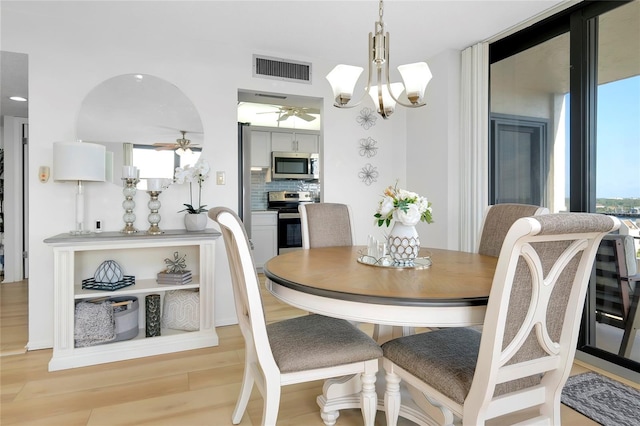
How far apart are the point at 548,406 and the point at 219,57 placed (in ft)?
10.5

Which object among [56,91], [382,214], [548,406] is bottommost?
[548,406]

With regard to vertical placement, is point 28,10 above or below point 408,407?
above

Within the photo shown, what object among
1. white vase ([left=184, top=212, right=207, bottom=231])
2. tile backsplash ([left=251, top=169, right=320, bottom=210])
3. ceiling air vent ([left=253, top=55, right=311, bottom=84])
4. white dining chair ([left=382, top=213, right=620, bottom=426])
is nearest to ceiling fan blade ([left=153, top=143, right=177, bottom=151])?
white vase ([left=184, top=212, right=207, bottom=231])

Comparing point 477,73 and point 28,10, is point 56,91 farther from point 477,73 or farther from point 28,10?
point 477,73

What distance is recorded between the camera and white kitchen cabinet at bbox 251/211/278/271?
5.29 m

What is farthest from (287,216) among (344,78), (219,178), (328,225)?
(344,78)

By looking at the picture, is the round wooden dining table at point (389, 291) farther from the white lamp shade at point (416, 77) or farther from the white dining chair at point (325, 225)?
the white lamp shade at point (416, 77)

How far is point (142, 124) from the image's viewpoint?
2938 mm

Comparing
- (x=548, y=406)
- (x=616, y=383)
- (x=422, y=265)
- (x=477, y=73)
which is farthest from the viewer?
(x=477, y=73)

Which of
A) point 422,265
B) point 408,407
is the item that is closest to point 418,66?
point 422,265

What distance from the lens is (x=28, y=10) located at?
101 inches

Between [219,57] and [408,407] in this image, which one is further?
[219,57]

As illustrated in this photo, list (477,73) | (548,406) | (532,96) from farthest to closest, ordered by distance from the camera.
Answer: (477,73), (532,96), (548,406)

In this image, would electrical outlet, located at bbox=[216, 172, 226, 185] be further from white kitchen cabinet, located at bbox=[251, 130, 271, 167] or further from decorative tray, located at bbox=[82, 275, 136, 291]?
white kitchen cabinet, located at bbox=[251, 130, 271, 167]
